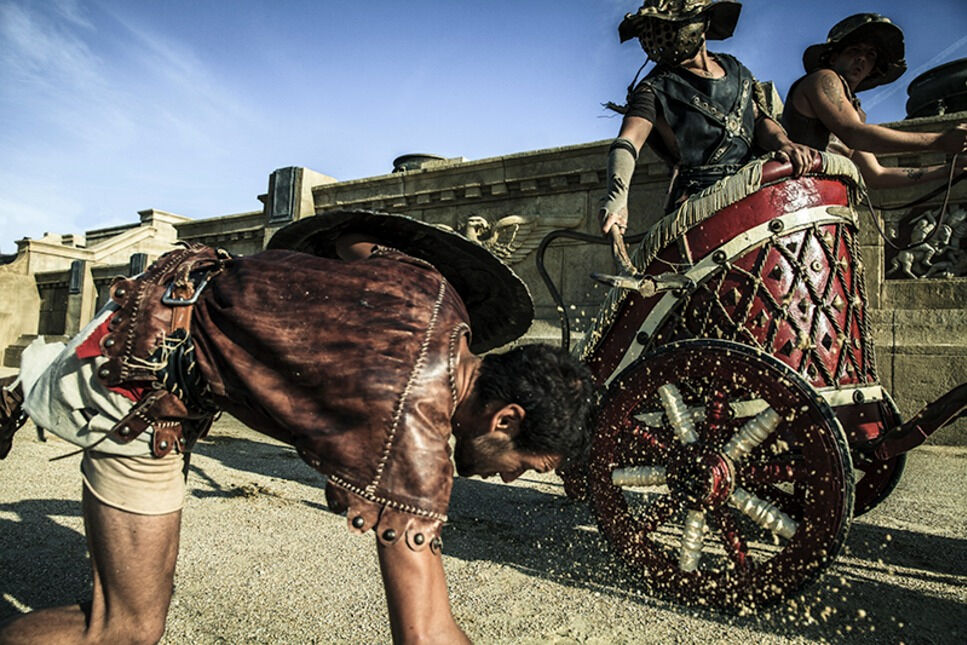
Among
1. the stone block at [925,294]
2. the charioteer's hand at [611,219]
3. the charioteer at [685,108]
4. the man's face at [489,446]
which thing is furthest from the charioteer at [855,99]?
the stone block at [925,294]

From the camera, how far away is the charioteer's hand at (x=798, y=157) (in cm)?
240

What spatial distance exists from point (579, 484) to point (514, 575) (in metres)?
0.53

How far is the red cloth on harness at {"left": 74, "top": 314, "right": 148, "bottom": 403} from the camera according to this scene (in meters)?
1.52

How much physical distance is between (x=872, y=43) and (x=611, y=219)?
5.45ft

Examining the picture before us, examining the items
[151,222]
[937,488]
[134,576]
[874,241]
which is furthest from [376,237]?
[151,222]

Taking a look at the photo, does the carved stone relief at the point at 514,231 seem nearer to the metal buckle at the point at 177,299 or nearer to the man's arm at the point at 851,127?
the man's arm at the point at 851,127

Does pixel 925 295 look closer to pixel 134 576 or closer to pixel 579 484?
pixel 579 484

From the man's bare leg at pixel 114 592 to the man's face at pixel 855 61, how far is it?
3598 mm

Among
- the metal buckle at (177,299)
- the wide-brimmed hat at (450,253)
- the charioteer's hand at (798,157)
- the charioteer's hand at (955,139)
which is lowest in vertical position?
the metal buckle at (177,299)

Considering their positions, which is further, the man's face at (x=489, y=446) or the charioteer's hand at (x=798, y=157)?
the charioteer's hand at (x=798, y=157)

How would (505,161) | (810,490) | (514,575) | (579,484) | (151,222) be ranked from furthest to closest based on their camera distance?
1. (151,222)
2. (505,161)
3. (579,484)
4. (514,575)
5. (810,490)

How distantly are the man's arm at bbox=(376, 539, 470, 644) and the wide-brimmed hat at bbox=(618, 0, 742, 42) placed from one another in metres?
2.79

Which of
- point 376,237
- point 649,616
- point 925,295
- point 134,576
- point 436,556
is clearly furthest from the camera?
point 925,295

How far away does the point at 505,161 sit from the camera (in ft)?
26.1
